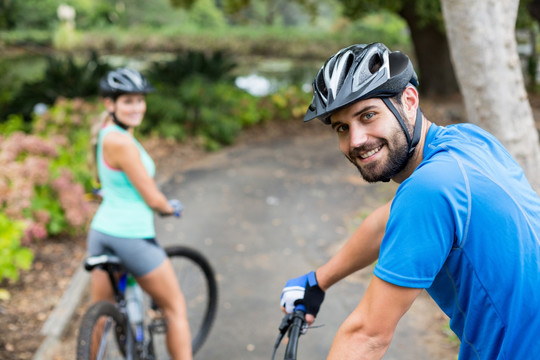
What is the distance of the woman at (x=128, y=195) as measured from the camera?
136 inches

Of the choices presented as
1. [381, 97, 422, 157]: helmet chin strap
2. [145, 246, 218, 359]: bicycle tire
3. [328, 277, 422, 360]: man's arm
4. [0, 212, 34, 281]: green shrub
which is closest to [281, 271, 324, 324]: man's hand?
[328, 277, 422, 360]: man's arm

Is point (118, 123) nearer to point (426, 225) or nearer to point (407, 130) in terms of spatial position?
point (407, 130)

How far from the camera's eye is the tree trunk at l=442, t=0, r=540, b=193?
4090 mm

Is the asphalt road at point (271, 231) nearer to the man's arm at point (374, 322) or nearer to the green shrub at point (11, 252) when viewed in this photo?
the green shrub at point (11, 252)

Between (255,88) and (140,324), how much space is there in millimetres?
15406

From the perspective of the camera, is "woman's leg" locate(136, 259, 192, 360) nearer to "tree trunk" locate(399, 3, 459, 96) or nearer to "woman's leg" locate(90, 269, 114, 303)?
"woman's leg" locate(90, 269, 114, 303)

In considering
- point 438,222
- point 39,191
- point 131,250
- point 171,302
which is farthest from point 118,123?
point 39,191

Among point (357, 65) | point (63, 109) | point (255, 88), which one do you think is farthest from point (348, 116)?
point (255, 88)

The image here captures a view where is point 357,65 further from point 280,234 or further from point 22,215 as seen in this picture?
point 280,234

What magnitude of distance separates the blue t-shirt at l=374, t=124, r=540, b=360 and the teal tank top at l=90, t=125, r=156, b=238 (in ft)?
7.40

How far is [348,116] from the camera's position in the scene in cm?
190

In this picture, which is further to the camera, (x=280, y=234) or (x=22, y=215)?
(x=280, y=234)

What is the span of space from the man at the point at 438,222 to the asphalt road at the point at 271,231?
2475mm

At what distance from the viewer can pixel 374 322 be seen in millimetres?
1673
